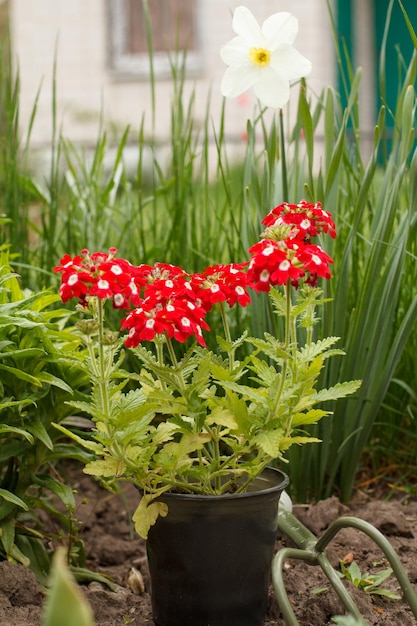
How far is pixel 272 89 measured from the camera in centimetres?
160

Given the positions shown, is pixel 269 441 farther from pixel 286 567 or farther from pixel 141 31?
pixel 141 31

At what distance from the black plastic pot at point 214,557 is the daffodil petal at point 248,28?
0.79m

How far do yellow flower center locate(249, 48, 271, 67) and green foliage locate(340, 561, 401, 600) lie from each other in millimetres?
933

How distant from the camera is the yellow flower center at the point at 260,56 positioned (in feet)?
5.22

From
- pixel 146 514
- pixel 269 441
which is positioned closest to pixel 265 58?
pixel 269 441

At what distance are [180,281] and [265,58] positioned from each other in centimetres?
51

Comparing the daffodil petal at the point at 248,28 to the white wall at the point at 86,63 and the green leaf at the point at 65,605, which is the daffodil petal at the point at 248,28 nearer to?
the green leaf at the point at 65,605

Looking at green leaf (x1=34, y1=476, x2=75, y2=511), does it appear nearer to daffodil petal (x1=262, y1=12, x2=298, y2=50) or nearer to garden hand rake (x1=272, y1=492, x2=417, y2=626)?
garden hand rake (x1=272, y1=492, x2=417, y2=626)

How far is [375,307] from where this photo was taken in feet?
6.05

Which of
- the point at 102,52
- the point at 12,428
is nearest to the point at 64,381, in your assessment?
the point at 12,428

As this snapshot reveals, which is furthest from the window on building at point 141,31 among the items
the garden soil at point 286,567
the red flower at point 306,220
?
the red flower at point 306,220

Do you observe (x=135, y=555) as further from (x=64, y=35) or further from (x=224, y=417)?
(x=64, y=35)

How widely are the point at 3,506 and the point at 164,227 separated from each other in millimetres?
1101

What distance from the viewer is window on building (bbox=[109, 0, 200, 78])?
10227 millimetres
